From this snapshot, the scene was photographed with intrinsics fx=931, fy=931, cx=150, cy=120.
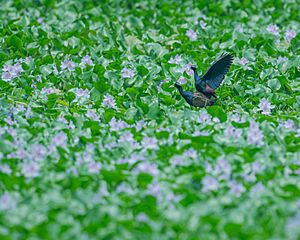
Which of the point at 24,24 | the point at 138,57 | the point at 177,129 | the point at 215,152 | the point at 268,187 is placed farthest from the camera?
the point at 24,24

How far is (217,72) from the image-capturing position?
255 inches

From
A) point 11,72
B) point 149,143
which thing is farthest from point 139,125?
point 11,72

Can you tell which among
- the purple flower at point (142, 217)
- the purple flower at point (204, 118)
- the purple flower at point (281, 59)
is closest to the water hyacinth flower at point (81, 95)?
the purple flower at point (204, 118)

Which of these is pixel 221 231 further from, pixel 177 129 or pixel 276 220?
pixel 177 129

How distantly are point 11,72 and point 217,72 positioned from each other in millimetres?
1585

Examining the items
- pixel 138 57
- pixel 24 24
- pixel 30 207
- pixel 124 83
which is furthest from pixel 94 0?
pixel 30 207

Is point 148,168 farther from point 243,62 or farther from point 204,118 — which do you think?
point 243,62

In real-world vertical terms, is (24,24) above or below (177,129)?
above

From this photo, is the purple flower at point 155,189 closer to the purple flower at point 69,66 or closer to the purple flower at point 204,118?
the purple flower at point 204,118

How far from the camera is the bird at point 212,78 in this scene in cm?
643

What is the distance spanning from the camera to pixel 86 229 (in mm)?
4285

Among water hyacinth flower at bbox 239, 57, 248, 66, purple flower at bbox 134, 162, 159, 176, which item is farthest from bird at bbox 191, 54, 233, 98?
purple flower at bbox 134, 162, 159, 176

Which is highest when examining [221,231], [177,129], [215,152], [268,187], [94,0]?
[94,0]

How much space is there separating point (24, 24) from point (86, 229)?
452 cm
